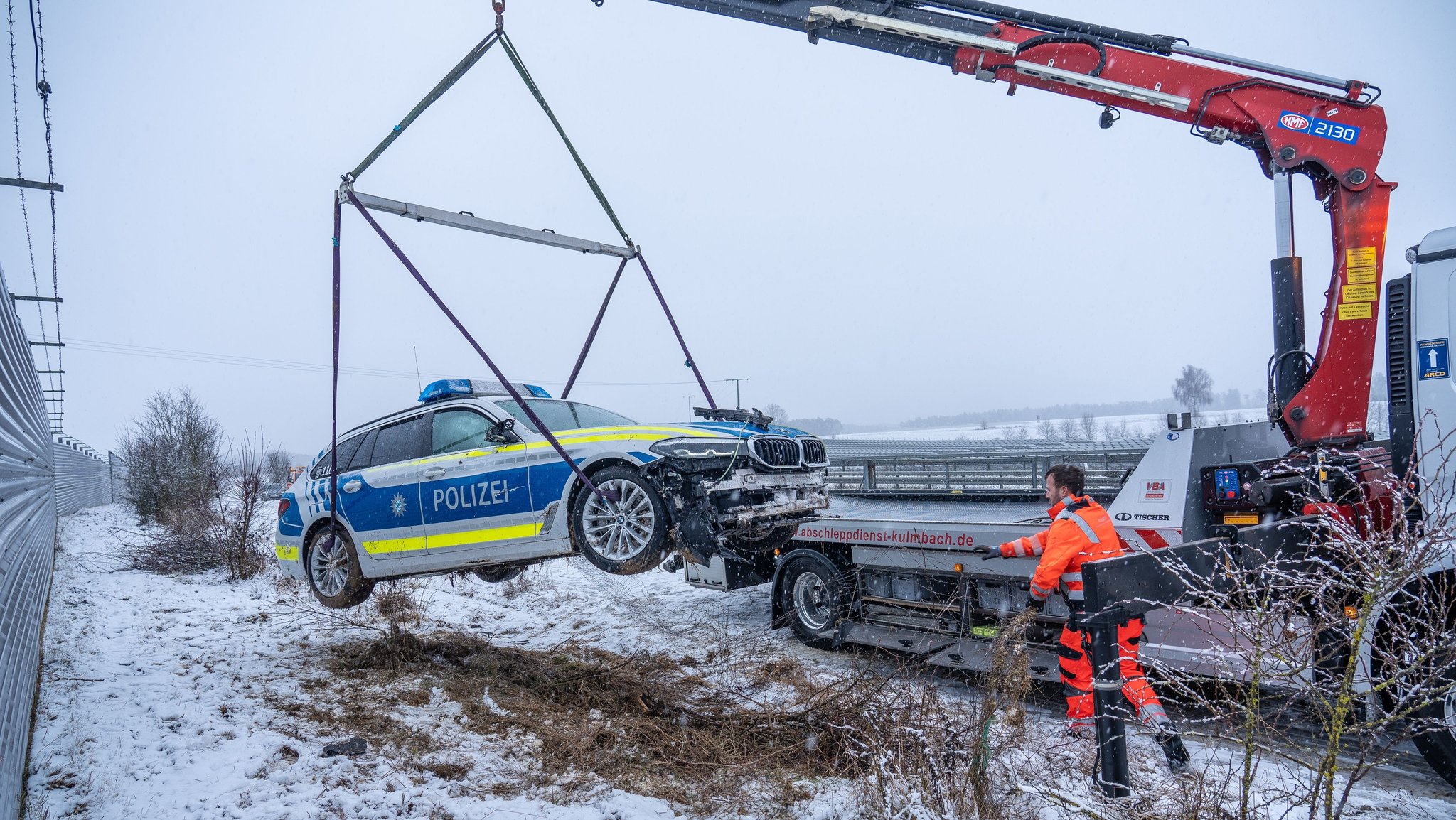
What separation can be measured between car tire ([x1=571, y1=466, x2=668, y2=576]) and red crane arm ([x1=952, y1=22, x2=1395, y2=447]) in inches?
153

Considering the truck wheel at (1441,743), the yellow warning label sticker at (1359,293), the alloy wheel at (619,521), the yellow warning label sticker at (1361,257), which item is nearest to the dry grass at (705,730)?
the alloy wheel at (619,521)

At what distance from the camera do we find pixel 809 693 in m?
4.72

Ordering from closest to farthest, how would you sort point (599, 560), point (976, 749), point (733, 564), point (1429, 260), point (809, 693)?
point (976, 749), point (1429, 260), point (809, 693), point (599, 560), point (733, 564)

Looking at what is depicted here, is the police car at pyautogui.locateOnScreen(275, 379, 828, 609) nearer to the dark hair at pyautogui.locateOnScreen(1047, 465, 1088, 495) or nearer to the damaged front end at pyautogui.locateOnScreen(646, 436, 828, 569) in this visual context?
the damaged front end at pyautogui.locateOnScreen(646, 436, 828, 569)

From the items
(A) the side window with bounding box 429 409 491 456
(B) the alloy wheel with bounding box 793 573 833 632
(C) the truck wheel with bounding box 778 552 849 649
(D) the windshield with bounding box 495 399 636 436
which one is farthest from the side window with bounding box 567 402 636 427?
(B) the alloy wheel with bounding box 793 573 833 632

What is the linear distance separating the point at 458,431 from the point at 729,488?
2345mm

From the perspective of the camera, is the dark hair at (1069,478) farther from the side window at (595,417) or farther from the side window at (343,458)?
the side window at (343,458)

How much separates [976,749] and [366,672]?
494 centimetres

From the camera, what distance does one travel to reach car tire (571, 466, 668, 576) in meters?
4.98

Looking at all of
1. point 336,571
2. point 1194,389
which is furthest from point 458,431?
point 1194,389

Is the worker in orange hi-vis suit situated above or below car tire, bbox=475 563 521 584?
above

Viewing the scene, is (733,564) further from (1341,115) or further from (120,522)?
(120,522)

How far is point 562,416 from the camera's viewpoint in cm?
589

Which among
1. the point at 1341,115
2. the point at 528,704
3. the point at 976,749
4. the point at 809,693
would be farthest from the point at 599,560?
the point at 1341,115
